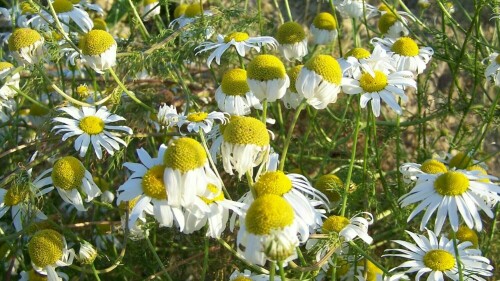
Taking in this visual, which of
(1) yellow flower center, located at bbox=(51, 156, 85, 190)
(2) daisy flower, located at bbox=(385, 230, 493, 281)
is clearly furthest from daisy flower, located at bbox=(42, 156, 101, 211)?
(2) daisy flower, located at bbox=(385, 230, 493, 281)

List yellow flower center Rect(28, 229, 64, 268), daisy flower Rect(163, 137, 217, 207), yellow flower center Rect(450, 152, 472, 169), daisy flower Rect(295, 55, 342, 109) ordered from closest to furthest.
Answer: daisy flower Rect(163, 137, 217, 207) → daisy flower Rect(295, 55, 342, 109) → yellow flower center Rect(28, 229, 64, 268) → yellow flower center Rect(450, 152, 472, 169)

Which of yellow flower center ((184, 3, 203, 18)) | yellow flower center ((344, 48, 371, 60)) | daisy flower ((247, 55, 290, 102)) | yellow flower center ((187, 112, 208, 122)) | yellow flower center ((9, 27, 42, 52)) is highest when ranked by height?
daisy flower ((247, 55, 290, 102))

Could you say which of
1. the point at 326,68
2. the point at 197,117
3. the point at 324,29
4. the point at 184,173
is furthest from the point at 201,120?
the point at 324,29

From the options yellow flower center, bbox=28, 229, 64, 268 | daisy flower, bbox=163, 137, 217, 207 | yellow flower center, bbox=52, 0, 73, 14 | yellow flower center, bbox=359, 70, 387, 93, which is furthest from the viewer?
yellow flower center, bbox=52, 0, 73, 14

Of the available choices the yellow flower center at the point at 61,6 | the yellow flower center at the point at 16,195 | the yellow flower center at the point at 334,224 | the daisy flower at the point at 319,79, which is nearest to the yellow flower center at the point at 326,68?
the daisy flower at the point at 319,79

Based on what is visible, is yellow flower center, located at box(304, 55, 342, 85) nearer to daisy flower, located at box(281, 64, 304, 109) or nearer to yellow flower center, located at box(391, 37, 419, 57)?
daisy flower, located at box(281, 64, 304, 109)

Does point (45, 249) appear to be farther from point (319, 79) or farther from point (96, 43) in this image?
point (319, 79)
